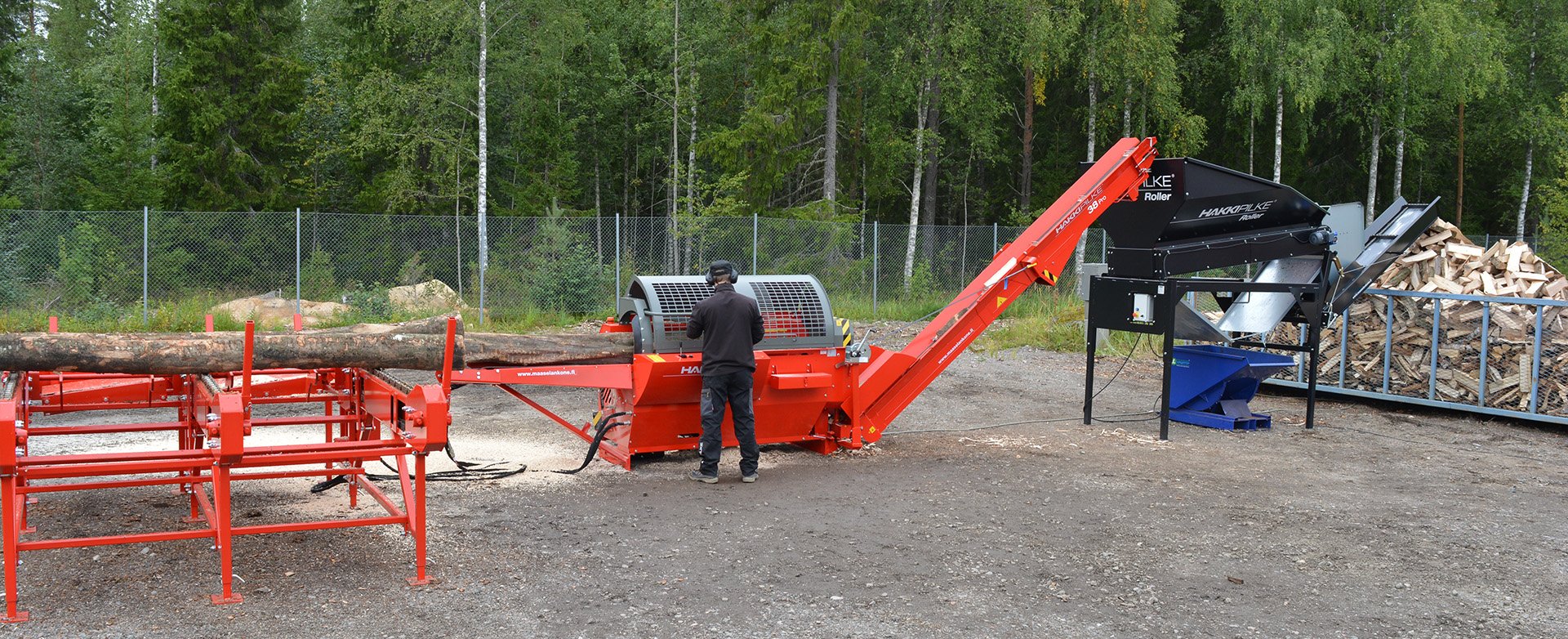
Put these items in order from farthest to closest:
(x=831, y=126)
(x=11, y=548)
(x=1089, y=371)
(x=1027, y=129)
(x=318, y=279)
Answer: (x=1027, y=129) < (x=831, y=126) < (x=318, y=279) < (x=1089, y=371) < (x=11, y=548)

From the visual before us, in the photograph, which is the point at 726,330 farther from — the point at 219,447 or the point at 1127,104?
the point at 1127,104

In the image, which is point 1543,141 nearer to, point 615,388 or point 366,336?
Answer: point 615,388

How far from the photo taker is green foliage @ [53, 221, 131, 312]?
669 inches

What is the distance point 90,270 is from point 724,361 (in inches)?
544

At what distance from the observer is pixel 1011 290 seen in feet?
30.3

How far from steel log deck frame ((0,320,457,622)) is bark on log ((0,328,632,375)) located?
7.2 inches

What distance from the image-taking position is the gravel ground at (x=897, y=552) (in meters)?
5.18

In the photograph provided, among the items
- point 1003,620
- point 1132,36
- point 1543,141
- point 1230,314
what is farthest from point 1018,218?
point 1003,620

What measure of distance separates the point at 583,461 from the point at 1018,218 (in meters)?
25.6

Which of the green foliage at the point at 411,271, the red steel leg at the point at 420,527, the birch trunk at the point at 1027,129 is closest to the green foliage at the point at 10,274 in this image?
the green foliage at the point at 411,271

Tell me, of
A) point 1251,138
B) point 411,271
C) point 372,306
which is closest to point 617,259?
point 411,271

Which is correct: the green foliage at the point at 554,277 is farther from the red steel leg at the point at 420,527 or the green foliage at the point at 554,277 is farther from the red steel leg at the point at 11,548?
the red steel leg at the point at 11,548

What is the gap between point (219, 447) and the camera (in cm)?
549

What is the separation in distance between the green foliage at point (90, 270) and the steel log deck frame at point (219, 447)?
35.8 feet
